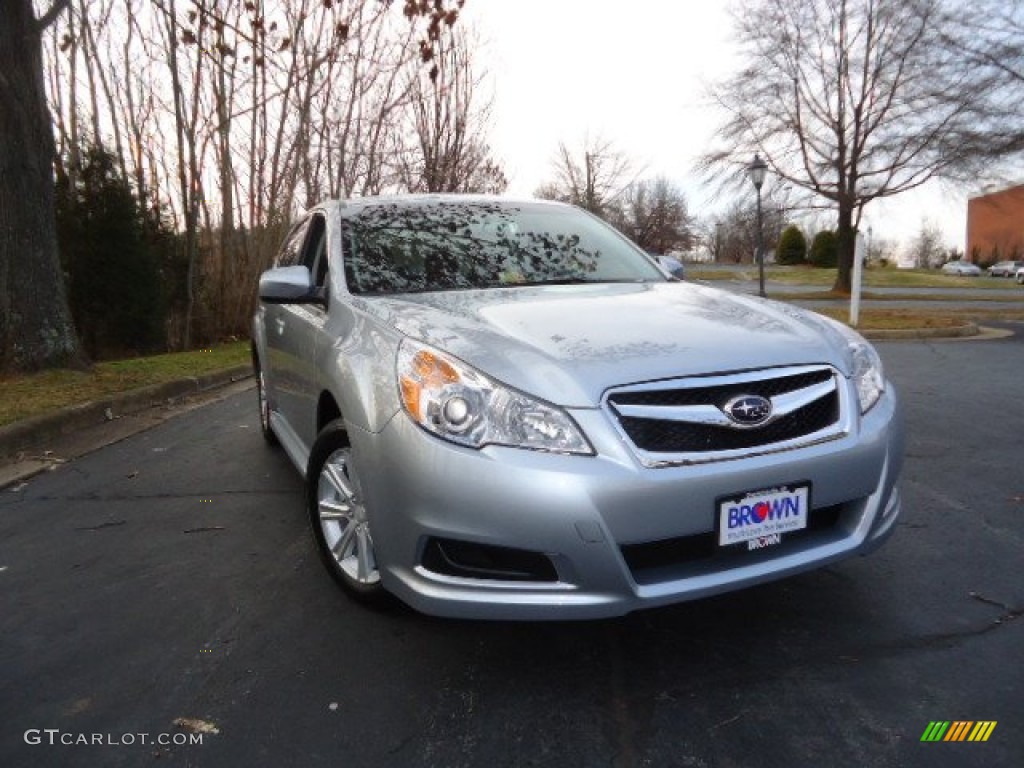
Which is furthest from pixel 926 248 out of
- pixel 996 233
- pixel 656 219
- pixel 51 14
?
pixel 51 14

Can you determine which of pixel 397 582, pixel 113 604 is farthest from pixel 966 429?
pixel 113 604

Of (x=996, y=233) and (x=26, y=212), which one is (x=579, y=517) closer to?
(x=26, y=212)

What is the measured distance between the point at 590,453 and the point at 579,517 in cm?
17

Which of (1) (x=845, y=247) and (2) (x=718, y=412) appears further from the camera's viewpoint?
(1) (x=845, y=247)

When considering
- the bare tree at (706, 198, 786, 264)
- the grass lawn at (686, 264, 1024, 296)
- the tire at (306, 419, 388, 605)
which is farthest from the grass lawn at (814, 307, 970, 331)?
the bare tree at (706, 198, 786, 264)

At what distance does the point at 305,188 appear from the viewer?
13891mm

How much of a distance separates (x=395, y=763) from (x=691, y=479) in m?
1.05

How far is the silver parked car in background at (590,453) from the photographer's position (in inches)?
78.2

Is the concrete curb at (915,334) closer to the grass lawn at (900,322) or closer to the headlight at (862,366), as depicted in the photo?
the grass lawn at (900,322)

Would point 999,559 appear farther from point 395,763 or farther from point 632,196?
point 632,196

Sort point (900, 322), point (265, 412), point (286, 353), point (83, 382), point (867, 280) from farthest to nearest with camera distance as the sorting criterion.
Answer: point (867, 280), point (900, 322), point (83, 382), point (265, 412), point (286, 353)

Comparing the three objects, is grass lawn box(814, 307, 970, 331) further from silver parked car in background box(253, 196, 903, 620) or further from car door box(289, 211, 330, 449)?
silver parked car in background box(253, 196, 903, 620)

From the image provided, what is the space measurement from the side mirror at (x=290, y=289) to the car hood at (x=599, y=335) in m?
0.37

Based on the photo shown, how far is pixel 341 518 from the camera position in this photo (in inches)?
107
